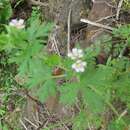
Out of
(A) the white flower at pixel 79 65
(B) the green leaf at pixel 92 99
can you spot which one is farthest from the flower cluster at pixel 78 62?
(B) the green leaf at pixel 92 99

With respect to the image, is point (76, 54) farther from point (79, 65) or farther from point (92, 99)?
point (92, 99)

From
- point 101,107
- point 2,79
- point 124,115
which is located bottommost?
point 2,79

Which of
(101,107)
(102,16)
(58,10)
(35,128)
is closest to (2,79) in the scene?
(35,128)

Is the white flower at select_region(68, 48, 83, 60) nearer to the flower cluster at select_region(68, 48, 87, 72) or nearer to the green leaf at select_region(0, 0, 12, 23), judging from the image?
the flower cluster at select_region(68, 48, 87, 72)

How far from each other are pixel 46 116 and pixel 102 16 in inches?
31.2

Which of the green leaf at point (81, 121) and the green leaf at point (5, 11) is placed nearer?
the green leaf at point (81, 121)

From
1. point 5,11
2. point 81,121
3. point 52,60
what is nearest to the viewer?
point 52,60

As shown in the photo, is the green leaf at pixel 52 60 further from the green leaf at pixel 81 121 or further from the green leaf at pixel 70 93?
the green leaf at pixel 81 121

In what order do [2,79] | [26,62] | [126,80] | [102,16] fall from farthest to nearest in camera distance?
[2,79]
[102,16]
[126,80]
[26,62]

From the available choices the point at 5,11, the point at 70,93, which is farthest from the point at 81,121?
the point at 5,11

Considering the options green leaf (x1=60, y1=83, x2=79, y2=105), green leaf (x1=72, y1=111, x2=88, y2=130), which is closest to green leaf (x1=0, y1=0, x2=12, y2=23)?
green leaf (x1=72, y1=111, x2=88, y2=130)

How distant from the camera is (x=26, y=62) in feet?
5.53

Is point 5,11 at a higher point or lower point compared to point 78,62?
lower

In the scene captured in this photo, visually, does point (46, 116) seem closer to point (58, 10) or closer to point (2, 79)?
point (2, 79)
